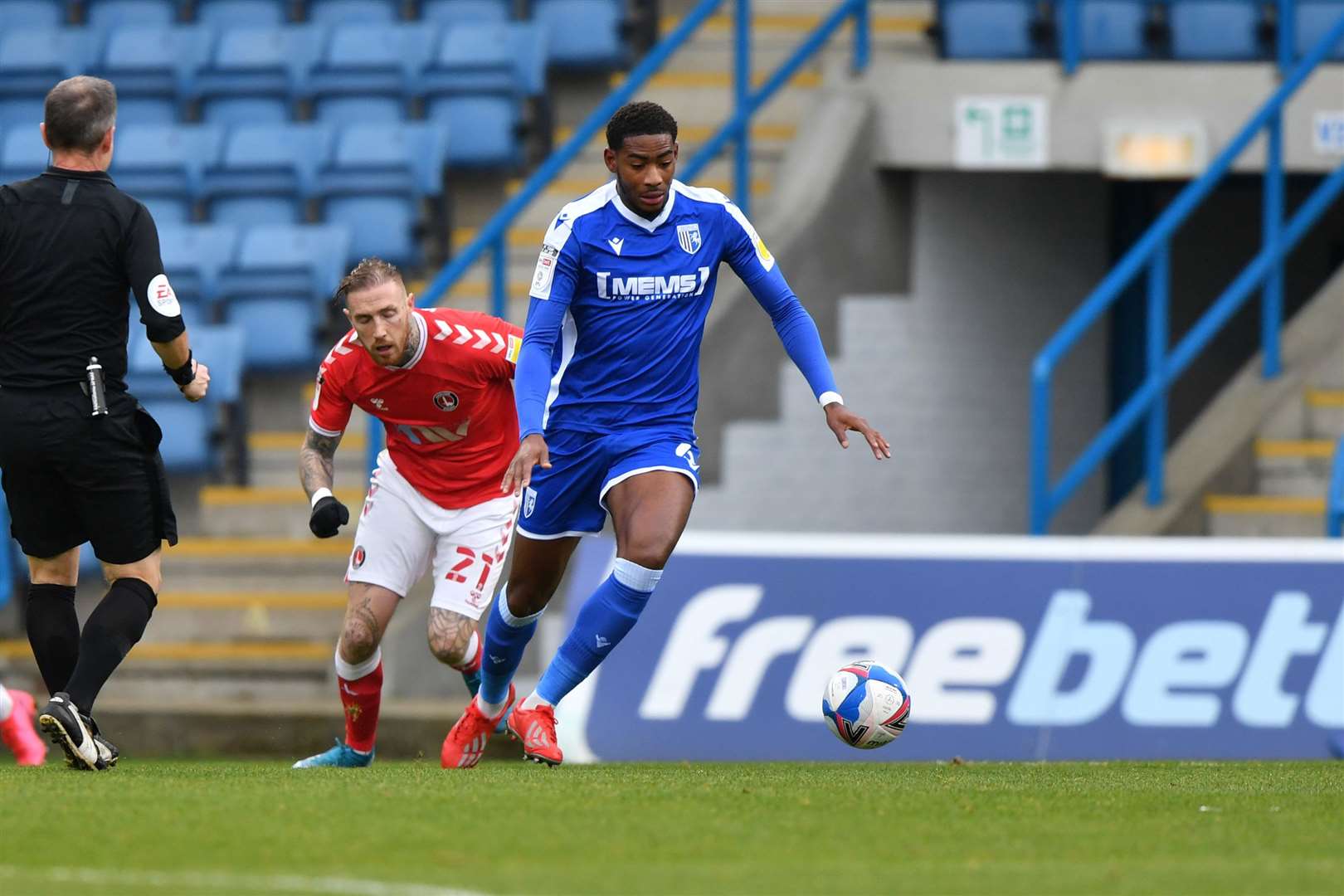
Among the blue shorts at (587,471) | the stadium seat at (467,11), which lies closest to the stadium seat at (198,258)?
the stadium seat at (467,11)

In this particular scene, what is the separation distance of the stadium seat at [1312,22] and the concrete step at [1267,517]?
3025 millimetres

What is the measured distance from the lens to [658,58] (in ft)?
42.8

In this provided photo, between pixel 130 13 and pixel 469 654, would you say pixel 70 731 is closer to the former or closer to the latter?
pixel 469 654

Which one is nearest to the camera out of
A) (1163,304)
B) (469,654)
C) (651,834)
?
(651,834)

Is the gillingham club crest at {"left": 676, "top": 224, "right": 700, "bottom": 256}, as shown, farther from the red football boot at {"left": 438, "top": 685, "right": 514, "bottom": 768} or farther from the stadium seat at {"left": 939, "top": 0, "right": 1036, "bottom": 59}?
the stadium seat at {"left": 939, "top": 0, "right": 1036, "bottom": 59}

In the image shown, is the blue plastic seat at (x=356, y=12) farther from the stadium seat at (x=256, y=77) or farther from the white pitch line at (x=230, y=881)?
the white pitch line at (x=230, y=881)

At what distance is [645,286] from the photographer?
770 cm

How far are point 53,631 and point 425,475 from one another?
150cm

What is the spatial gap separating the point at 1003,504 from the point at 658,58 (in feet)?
12.1

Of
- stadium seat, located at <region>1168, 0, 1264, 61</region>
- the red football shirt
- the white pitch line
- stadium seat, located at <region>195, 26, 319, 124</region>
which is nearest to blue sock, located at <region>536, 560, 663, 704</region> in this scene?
the red football shirt

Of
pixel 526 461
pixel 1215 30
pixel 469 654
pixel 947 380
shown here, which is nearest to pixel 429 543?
pixel 469 654

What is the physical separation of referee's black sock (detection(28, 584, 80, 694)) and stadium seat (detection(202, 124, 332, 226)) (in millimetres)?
7069

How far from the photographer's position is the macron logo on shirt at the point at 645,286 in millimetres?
7676

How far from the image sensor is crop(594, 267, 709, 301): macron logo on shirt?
7.68 m
